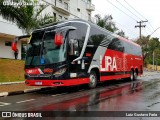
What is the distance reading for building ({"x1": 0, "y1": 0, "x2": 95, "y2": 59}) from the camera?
3102 centimetres

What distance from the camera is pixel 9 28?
30.9 metres

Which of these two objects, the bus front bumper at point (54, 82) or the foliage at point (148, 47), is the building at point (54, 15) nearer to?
the foliage at point (148, 47)

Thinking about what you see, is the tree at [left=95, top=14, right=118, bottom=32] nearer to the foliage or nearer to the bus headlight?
the foliage

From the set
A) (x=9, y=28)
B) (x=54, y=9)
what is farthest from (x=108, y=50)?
(x=54, y=9)

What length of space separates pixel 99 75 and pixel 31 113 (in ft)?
29.0

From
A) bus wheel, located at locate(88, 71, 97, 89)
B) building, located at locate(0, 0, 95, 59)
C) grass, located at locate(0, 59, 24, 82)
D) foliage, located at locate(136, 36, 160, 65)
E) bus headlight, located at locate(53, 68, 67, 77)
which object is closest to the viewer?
bus headlight, located at locate(53, 68, 67, 77)

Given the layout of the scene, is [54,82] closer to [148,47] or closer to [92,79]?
[92,79]

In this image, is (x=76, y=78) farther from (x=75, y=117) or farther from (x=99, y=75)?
(x=75, y=117)

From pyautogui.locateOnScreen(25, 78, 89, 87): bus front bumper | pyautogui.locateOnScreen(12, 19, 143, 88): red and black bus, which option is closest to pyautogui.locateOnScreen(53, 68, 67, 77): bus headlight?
pyautogui.locateOnScreen(12, 19, 143, 88): red and black bus

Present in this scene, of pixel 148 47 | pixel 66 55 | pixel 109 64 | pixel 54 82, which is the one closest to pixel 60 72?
pixel 54 82

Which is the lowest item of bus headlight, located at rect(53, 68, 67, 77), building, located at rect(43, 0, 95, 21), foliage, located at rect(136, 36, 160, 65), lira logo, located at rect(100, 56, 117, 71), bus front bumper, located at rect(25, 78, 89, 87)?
bus front bumper, located at rect(25, 78, 89, 87)

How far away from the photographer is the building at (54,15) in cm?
3102

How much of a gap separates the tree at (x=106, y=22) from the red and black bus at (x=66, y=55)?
22.0 meters

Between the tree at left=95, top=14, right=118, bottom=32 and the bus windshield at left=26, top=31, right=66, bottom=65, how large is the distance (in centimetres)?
2571
